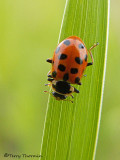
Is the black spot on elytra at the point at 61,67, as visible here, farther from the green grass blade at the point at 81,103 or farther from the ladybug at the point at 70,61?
the green grass blade at the point at 81,103

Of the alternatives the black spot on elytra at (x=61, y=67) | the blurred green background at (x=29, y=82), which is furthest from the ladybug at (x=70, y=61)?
the blurred green background at (x=29, y=82)

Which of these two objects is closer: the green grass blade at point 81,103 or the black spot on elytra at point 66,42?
the green grass blade at point 81,103

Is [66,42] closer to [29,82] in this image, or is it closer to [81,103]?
[81,103]

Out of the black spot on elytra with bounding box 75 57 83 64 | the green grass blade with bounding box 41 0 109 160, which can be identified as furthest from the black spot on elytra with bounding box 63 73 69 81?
the green grass blade with bounding box 41 0 109 160

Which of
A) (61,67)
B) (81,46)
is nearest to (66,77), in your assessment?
(61,67)

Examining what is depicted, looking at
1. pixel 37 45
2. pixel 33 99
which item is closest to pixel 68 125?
pixel 33 99

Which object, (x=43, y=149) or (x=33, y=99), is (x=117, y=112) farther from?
(x=43, y=149)
